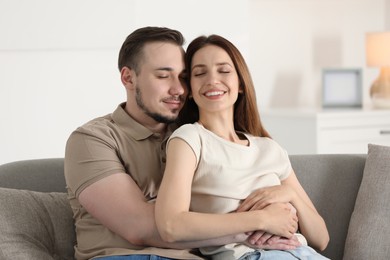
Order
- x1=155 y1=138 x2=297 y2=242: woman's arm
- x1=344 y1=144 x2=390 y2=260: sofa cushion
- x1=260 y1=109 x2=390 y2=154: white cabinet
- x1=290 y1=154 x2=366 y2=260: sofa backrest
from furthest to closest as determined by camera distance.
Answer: x1=260 y1=109 x2=390 y2=154: white cabinet, x1=290 y1=154 x2=366 y2=260: sofa backrest, x1=344 y1=144 x2=390 y2=260: sofa cushion, x1=155 y1=138 x2=297 y2=242: woman's arm

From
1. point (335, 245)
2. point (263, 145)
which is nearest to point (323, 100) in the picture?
point (335, 245)

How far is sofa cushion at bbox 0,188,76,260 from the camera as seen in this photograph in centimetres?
238

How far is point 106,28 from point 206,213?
92.7 inches

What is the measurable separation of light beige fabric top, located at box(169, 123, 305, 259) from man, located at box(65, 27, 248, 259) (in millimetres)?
102

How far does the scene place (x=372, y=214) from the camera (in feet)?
8.80

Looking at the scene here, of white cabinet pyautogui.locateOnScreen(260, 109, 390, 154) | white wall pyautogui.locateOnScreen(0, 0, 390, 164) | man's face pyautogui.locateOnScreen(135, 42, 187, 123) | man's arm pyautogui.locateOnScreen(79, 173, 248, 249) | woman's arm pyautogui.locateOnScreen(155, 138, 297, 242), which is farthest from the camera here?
white cabinet pyautogui.locateOnScreen(260, 109, 390, 154)

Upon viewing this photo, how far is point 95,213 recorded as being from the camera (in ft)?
7.44

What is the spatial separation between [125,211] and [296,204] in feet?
1.62

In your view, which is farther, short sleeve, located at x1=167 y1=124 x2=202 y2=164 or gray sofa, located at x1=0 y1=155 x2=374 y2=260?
gray sofa, located at x1=0 y1=155 x2=374 y2=260

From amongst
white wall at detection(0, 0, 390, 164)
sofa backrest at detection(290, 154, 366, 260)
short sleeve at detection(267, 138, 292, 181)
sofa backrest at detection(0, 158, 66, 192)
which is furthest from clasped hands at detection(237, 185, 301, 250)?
white wall at detection(0, 0, 390, 164)

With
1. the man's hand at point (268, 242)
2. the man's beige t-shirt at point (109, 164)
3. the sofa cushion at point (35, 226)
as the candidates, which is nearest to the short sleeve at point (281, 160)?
the man's hand at point (268, 242)

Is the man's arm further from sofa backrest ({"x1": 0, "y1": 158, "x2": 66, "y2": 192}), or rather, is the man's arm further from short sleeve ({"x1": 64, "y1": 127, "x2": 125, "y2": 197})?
sofa backrest ({"x1": 0, "y1": 158, "x2": 66, "y2": 192})

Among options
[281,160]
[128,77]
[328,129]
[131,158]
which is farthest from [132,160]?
[328,129]

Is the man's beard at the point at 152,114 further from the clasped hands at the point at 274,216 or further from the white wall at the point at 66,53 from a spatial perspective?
the white wall at the point at 66,53
